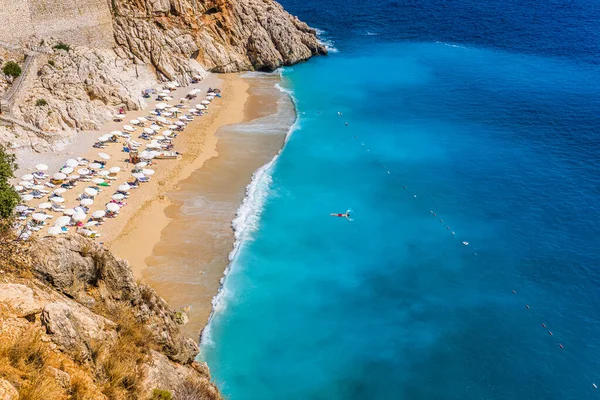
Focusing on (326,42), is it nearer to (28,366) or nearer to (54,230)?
(54,230)

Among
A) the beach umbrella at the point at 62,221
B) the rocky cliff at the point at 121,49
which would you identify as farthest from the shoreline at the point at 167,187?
the rocky cliff at the point at 121,49

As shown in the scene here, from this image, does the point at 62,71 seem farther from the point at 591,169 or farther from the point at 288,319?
the point at 591,169

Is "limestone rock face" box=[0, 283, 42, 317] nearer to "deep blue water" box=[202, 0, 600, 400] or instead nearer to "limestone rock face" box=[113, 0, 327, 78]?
"deep blue water" box=[202, 0, 600, 400]

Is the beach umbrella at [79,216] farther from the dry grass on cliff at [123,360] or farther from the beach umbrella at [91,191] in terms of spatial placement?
the dry grass on cliff at [123,360]

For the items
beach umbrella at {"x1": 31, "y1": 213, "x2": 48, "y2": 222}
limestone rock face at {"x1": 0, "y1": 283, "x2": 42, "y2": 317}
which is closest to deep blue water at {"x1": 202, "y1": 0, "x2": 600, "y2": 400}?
beach umbrella at {"x1": 31, "y1": 213, "x2": 48, "y2": 222}

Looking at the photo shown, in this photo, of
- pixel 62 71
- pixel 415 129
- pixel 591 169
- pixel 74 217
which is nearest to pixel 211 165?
pixel 74 217

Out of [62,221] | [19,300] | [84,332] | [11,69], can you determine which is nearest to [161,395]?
[84,332]
